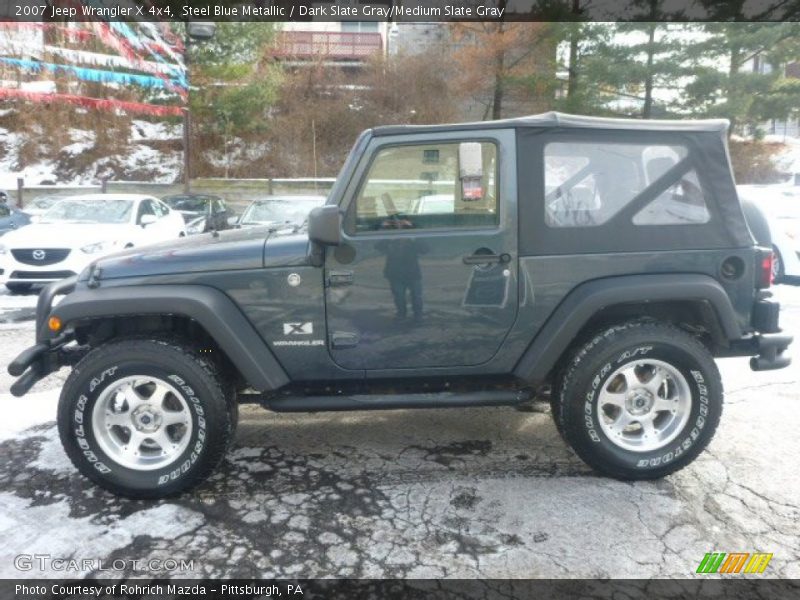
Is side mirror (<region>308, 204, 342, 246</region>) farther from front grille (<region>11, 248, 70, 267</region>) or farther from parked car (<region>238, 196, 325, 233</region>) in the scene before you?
parked car (<region>238, 196, 325, 233</region>)

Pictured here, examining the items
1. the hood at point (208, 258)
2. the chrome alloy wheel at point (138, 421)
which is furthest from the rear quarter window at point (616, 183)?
the chrome alloy wheel at point (138, 421)

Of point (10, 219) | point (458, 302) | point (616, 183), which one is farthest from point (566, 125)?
point (10, 219)

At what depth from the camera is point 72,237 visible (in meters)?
8.72

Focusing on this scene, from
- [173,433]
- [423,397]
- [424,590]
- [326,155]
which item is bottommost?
[424,590]

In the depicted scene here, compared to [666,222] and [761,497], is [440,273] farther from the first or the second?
[761,497]

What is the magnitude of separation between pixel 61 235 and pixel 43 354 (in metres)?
6.32

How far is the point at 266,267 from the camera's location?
3.20 metres

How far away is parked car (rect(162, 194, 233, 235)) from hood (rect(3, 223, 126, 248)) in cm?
442

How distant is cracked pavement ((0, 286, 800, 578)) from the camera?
2688 mm

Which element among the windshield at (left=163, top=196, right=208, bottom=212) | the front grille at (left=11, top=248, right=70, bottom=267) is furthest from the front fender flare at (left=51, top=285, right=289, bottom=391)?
the windshield at (left=163, top=196, right=208, bottom=212)

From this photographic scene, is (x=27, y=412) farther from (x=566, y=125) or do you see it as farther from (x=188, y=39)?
(x=188, y=39)

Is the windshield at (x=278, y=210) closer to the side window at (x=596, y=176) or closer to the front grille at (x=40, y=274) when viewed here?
the front grille at (x=40, y=274)

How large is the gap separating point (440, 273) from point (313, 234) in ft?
2.31

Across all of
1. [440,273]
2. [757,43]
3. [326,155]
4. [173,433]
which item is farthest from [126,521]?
[326,155]
